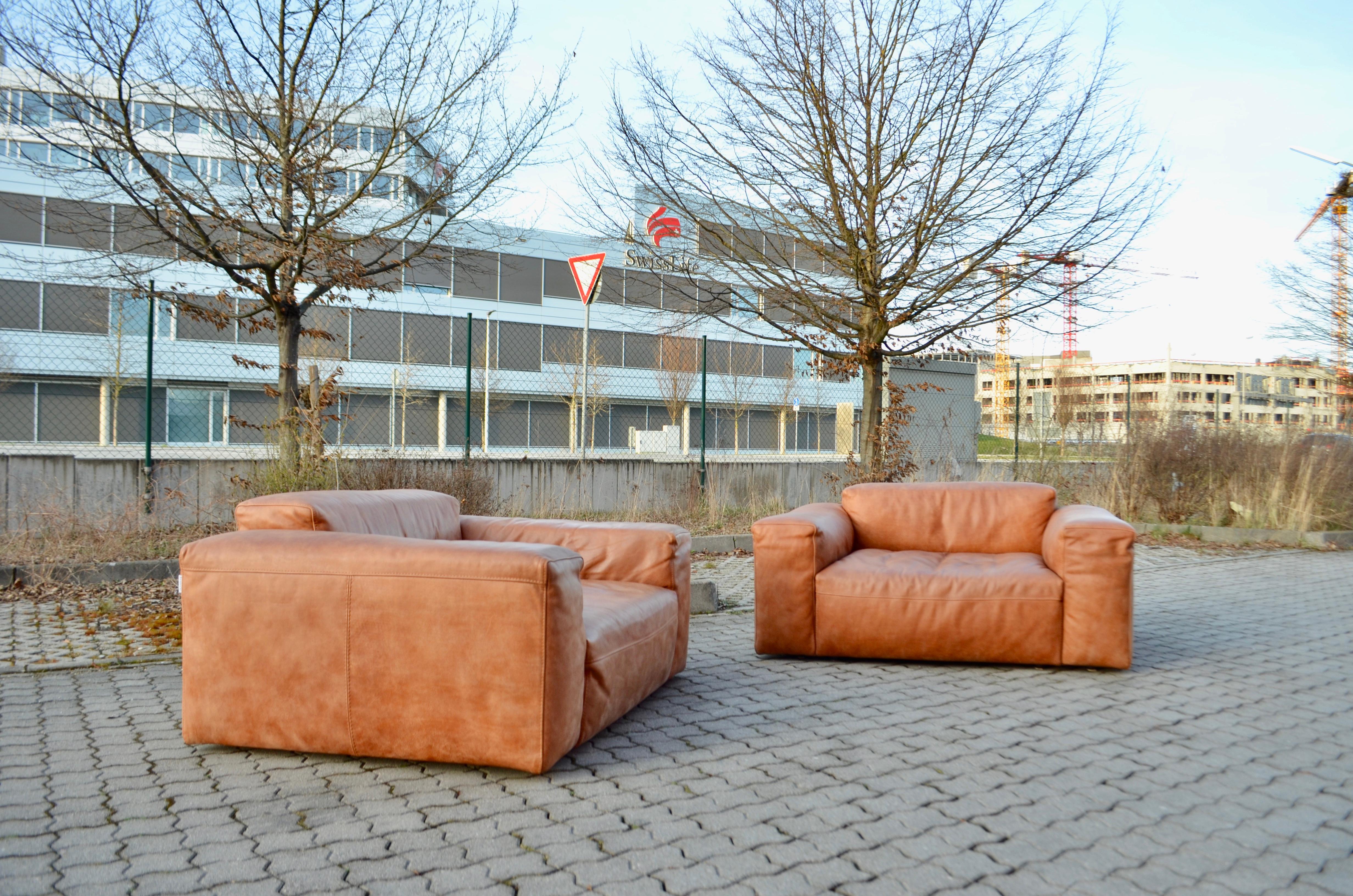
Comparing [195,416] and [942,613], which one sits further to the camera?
[195,416]

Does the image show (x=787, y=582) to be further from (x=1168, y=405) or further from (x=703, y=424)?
(x=1168, y=405)

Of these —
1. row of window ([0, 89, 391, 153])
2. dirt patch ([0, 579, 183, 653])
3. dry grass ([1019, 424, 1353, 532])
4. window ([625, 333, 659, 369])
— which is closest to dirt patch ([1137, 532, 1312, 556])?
dry grass ([1019, 424, 1353, 532])

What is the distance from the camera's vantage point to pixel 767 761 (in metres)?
3.29

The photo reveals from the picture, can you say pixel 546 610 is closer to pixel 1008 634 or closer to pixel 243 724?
pixel 243 724

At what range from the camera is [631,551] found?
4410 mm

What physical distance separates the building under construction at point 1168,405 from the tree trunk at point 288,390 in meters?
7.43

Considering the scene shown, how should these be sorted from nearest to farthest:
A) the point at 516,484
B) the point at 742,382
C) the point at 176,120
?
the point at 176,120, the point at 516,484, the point at 742,382

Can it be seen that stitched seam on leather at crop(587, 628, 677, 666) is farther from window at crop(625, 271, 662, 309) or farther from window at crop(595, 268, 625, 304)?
window at crop(595, 268, 625, 304)

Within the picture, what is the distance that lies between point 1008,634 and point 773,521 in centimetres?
A: 128

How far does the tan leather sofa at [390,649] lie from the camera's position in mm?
3068

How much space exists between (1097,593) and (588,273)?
739cm

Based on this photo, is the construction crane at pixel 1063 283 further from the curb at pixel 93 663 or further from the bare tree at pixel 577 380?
the bare tree at pixel 577 380

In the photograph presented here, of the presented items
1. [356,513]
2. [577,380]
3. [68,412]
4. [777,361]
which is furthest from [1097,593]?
[777,361]

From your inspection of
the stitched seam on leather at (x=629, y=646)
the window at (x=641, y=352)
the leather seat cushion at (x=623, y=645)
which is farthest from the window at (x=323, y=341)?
the stitched seam on leather at (x=629, y=646)
